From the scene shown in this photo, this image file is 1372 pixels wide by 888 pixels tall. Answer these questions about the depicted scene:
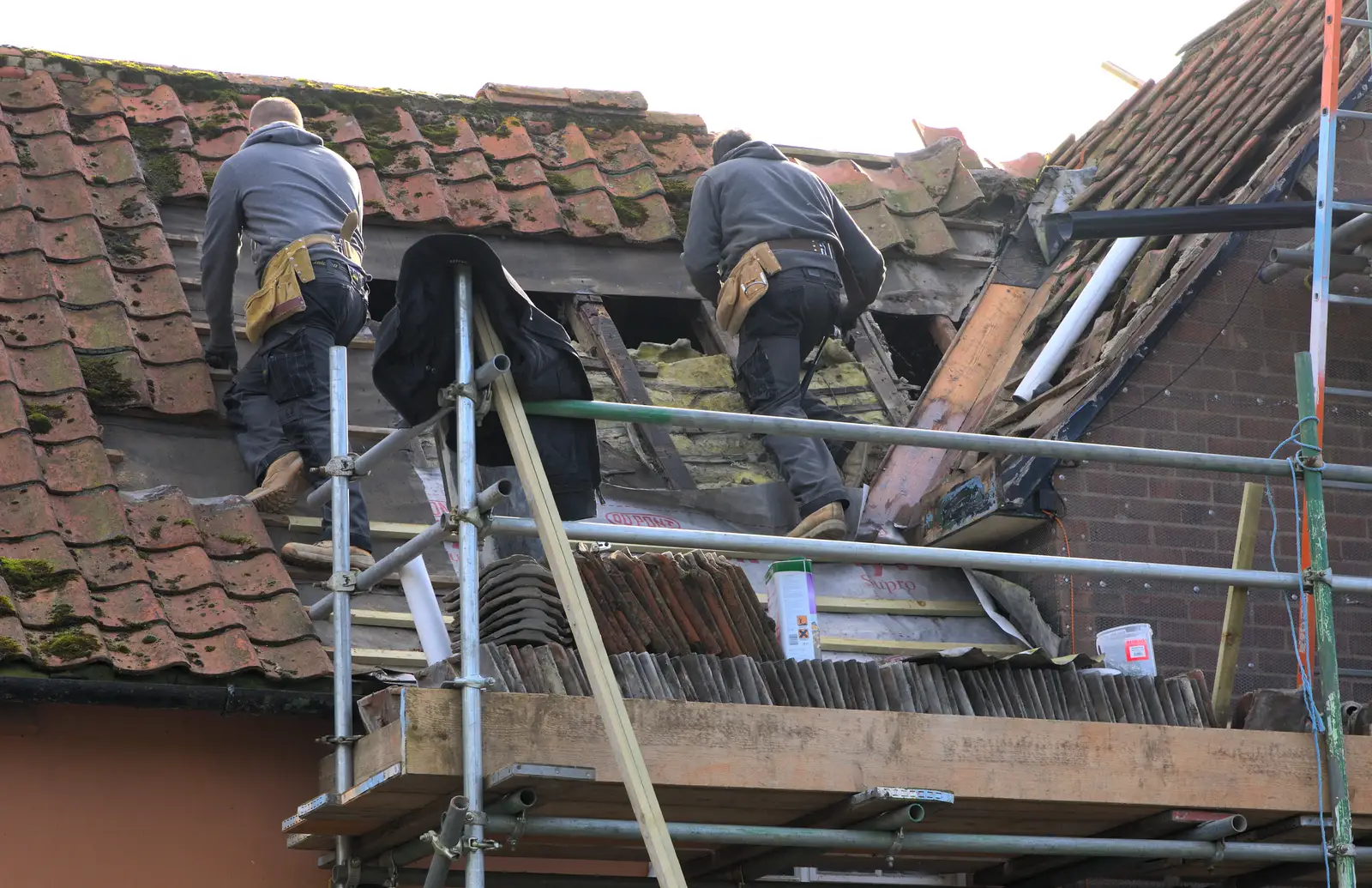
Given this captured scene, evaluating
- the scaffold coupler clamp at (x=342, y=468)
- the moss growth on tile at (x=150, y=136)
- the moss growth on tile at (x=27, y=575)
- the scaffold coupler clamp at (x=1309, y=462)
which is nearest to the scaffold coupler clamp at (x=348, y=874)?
the scaffold coupler clamp at (x=342, y=468)

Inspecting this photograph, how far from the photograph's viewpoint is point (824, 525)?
286 inches

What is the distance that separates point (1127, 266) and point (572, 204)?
2.82m

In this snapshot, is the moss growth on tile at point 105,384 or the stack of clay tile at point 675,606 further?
the moss growth on tile at point 105,384

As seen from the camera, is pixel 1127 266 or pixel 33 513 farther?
pixel 1127 266

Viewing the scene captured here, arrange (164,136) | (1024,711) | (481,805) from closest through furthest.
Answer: (481,805), (1024,711), (164,136)

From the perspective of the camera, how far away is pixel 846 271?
27.8 ft

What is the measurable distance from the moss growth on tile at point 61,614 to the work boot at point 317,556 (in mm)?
981

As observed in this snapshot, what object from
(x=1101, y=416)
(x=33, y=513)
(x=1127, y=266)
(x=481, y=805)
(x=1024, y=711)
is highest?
(x=1127, y=266)

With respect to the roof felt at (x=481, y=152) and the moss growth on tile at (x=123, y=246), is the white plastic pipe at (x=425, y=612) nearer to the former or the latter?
the moss growth on tile at (x=123, y=246)

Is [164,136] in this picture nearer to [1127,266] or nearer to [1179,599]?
[1127,266]

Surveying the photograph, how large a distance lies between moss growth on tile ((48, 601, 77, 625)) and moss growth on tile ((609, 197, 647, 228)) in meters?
4.35

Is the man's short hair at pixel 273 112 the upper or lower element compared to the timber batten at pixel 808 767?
upper

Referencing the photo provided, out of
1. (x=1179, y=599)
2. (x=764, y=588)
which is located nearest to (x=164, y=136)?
(x=764, y=588)

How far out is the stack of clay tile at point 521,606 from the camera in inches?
207
